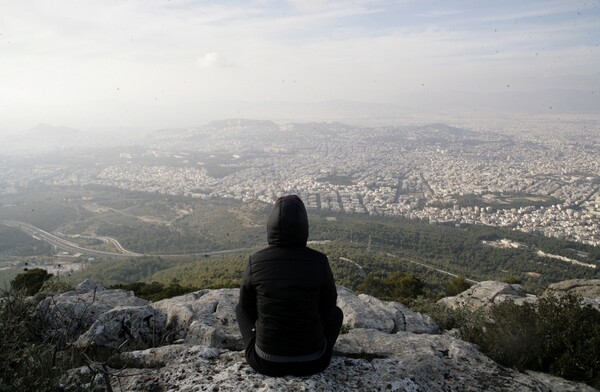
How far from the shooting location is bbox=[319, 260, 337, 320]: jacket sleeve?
317cm

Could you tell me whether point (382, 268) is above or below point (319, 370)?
below

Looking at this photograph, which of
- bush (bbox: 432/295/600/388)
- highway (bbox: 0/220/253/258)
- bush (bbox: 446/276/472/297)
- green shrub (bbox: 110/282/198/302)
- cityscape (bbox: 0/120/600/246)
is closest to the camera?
bush (bbox: 432/295/600/388)

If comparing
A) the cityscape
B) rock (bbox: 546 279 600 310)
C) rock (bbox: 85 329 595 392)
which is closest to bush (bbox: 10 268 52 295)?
rock (bbox: 85 329 595 392)

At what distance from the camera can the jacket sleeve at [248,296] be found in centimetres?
319

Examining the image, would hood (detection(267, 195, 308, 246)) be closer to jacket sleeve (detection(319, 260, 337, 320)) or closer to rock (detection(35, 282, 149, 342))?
jacket sleeve (detection(319, 260, 337, 320))

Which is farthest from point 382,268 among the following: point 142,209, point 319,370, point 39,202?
point 39,202

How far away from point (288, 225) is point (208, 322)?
13.8 feet

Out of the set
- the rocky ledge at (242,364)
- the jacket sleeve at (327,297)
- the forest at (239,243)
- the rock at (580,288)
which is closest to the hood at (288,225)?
the jacket sleeve at (327,297)

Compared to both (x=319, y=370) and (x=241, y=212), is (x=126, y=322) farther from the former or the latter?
(x=241, y=212)

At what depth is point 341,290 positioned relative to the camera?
30.1ft

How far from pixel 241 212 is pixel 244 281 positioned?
47.4 meters

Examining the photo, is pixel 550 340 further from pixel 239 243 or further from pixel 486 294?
pixel 239 243

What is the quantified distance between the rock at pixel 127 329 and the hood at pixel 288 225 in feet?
12.4

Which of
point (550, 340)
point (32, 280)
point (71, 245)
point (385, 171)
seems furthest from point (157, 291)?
point (385, 171)
